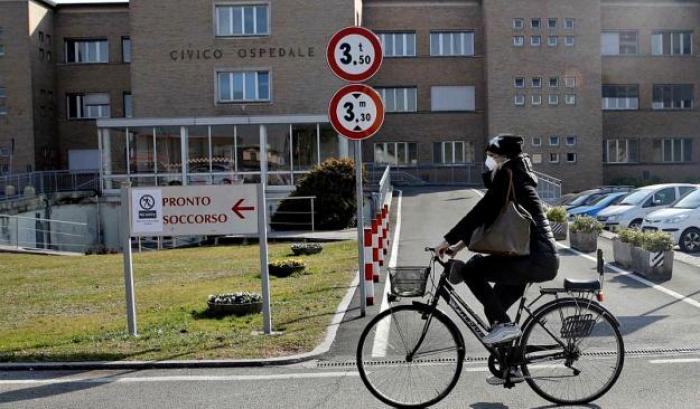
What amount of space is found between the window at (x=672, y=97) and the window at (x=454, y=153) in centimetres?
1123

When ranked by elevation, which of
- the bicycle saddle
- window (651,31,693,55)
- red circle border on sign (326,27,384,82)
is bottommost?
the bicycle saddle

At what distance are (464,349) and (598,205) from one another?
2142 centimetres

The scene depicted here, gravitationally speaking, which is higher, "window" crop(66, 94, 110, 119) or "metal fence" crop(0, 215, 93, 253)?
"window" crop(66, 94, 110, 119)

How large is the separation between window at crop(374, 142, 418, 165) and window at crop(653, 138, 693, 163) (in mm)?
13946

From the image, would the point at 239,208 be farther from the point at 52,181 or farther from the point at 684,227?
the point at 52,181

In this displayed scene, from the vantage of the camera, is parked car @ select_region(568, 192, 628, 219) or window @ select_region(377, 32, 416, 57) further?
window @ select_region(377, 32, 416, 57)

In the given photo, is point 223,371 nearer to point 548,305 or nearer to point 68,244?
point 548,305

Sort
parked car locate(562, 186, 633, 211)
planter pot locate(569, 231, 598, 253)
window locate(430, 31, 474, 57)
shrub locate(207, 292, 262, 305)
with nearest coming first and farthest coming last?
shrub locate(207, 292, 262, 305), planter pot locate(569, 231, 598, 253), parked car locate(562, 186, 633, 211), window locate(430, 31, 474, 57)

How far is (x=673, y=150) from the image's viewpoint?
155ft

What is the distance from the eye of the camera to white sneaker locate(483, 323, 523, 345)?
5992mm

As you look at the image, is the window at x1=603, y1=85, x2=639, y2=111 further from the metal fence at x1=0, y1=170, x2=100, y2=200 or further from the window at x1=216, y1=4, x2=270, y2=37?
the metal fence at x1=0, y1=170, x2=100, y2=200

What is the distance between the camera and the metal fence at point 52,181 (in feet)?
128

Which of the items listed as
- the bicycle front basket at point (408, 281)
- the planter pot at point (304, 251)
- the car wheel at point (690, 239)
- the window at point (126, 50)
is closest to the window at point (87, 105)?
the window at point (126, 50)

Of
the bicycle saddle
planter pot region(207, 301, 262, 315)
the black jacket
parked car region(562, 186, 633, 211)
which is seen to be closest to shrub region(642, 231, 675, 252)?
planter pot region(207, 301, 262, 315)
